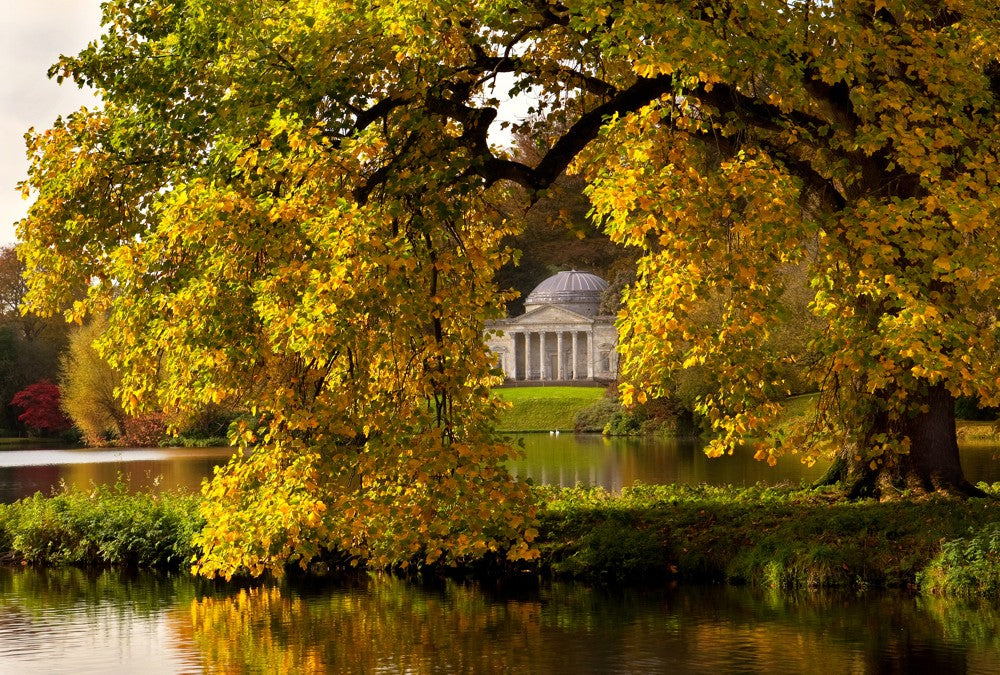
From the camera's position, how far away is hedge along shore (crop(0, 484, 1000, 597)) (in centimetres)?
1427

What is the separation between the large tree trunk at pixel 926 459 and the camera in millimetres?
16703

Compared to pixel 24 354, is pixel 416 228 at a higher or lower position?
lower

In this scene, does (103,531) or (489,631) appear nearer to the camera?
(489,631)

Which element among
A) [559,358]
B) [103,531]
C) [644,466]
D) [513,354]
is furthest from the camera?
[513,354]

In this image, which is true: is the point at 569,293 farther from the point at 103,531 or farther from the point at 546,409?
the point at 103,531

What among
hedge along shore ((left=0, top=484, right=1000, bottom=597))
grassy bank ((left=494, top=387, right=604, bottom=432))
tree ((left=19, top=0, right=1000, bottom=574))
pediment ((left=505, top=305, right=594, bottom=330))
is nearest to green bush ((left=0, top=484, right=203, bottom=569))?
hedge along shore ((left=0, top=484, right=1000, bottom=597))

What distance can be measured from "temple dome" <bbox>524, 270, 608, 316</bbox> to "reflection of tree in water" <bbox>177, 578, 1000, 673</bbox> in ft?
243

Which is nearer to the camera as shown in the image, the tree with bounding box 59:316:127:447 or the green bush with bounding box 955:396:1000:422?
the green bush with bounding box 955:396:1000:422

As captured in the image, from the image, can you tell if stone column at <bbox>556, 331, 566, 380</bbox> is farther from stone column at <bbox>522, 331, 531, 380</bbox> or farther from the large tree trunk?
the large tree trunk

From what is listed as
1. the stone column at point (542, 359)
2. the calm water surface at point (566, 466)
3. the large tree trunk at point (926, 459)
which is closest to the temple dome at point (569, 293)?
the stone column at point (542, 359)

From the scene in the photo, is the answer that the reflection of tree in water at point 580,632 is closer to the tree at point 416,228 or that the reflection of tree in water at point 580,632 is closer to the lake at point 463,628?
the lake at point 463,628

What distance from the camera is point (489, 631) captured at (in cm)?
1304

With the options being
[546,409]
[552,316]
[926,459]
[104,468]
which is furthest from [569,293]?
[926,459]

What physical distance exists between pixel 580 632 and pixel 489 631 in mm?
955
